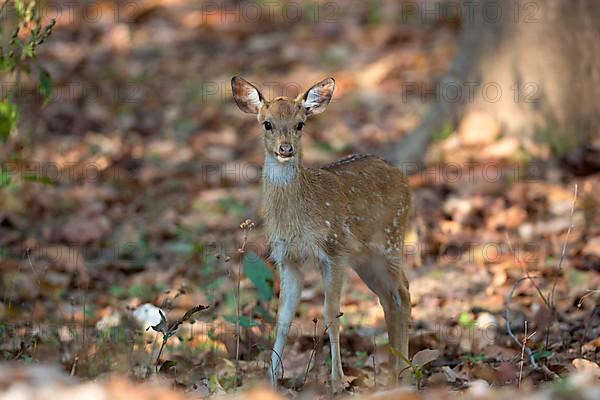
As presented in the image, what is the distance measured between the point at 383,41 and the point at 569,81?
503 centimetres

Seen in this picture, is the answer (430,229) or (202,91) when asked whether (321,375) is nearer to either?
(430,229)

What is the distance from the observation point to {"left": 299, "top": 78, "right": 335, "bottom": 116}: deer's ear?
7.29 meters

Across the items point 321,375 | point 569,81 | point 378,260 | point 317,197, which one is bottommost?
point 321,375

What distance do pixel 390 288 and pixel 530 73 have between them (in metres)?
3.99

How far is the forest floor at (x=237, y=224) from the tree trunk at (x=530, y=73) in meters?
0.22

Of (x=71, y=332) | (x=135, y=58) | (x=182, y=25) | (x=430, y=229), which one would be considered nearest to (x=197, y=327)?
(x=71, y=332)

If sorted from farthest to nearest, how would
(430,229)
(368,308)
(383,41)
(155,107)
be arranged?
(383,41) → (155,107) → (430,229) → (368,308)

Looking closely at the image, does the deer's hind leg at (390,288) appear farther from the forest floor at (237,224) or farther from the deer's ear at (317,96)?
the deer's ear at (317,96)

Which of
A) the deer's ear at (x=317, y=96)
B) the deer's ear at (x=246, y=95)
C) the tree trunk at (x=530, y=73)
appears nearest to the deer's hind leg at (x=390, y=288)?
the deer's ear at (x=317, y=96)

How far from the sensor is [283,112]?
706 centimetres

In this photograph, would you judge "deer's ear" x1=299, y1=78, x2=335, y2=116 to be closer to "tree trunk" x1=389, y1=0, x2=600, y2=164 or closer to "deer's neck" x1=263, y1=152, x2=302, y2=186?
"deer's neck" x1=263, y1=152, x2=302, y2=186

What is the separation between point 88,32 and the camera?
16.0 meters

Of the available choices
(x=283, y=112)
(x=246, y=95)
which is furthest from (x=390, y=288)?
(x=246, y=95)

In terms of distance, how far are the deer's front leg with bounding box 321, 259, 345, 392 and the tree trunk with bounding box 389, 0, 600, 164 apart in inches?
161
